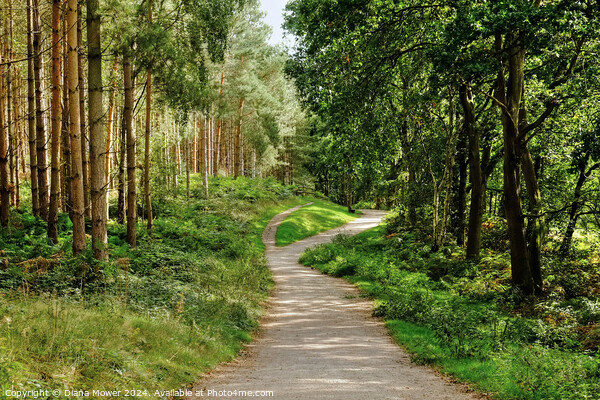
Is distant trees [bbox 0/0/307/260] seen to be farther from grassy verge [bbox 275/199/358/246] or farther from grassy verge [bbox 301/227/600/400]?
grassy verge [bbox 275/199/358/246]

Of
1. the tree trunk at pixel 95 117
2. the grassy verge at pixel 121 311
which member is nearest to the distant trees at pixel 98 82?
the tree trunk at pixel 95 117

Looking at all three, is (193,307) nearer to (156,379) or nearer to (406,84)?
(156,379)

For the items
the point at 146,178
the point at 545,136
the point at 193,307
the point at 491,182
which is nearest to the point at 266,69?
the point at 491,182

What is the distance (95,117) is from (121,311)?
3.92 m

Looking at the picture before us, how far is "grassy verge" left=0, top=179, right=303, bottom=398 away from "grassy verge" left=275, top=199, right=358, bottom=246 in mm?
11612

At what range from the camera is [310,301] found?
1337 centimetres

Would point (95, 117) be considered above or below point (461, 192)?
above

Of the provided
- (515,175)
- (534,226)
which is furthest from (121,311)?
(534,226)

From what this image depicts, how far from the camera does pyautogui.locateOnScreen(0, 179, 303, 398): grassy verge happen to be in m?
4.58

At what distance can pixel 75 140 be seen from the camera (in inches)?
341

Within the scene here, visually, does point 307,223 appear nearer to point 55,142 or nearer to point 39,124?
point 39,124

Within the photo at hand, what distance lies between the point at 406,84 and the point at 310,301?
8220 millimetres

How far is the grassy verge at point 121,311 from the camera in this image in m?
4.58

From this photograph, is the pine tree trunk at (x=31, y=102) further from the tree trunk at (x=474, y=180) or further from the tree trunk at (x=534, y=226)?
the tree trunk at (x=534, y=226)
